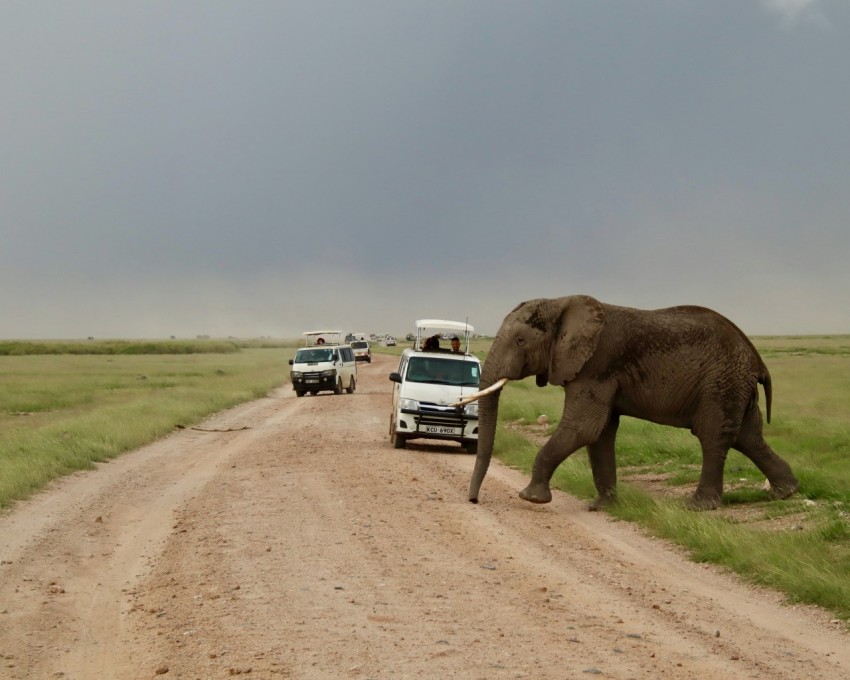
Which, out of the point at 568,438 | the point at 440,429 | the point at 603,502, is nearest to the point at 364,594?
the point at 568,438

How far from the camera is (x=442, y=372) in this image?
21.8m

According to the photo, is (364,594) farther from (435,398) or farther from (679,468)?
(435,398)

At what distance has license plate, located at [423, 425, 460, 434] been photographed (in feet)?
67.0

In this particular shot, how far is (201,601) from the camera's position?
8.09 m

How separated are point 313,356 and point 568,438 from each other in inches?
1154

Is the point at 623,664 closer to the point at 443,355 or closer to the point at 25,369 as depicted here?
the point at 443,355

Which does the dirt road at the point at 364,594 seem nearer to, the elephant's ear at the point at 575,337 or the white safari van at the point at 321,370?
the elephant's ear at the point at 575,337

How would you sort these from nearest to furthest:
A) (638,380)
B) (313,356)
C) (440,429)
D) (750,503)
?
(750,503), (638,380), (440,429), (313,356)

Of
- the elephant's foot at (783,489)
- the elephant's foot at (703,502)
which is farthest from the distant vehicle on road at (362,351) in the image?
the elephant's foot at (703,502)

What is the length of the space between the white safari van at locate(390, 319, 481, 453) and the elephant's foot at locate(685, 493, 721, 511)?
7.38m

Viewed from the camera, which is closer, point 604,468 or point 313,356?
point 604,468

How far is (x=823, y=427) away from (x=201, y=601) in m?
17.2

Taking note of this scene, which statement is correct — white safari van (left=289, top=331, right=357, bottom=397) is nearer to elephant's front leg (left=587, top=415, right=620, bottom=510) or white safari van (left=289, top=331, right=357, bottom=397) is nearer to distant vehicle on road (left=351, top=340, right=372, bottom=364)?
elephant's front leg (left=587, top=415, right=620, bottom=510)

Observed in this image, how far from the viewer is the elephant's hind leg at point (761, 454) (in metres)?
13.6
